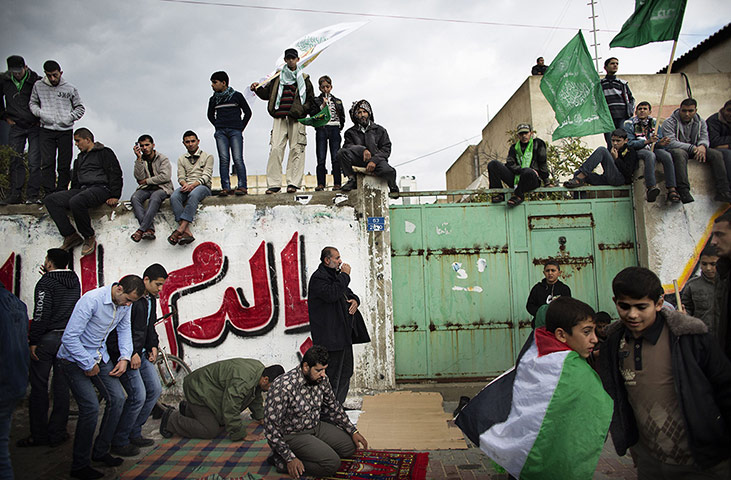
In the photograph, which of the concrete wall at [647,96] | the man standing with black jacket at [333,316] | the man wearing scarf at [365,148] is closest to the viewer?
the man standing with black jacket at [333,316]

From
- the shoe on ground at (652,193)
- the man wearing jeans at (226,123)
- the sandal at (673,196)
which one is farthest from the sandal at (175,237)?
the sandal at (673,196)

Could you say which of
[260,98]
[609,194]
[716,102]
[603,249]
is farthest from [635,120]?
[716,102]

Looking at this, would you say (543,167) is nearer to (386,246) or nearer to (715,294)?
(386,246)

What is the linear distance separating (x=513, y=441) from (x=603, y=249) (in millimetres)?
4659

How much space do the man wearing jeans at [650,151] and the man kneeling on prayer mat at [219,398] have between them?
5.45m

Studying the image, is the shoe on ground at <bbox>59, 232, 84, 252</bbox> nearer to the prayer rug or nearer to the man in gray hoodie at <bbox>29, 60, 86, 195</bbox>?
the man in gray hoodie at <bbox>29, 60, 86, 195</bbox>

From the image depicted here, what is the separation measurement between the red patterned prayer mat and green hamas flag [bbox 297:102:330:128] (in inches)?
187

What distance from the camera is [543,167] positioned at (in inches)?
272

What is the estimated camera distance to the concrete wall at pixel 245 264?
20.9ft

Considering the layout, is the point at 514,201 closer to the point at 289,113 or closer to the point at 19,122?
the point at 289,113

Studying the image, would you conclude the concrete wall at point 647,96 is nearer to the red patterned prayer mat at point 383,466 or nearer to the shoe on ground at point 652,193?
the shoe on ground at point 652,193

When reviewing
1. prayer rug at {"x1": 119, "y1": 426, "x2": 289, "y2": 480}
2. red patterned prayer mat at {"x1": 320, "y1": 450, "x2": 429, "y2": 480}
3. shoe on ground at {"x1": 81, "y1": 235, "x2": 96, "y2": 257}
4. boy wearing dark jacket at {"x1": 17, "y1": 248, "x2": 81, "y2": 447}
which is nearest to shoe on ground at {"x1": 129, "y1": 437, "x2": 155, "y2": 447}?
prayer rug at {"x1": 119, "y1": 426, "x2": 289, "y2": 480}

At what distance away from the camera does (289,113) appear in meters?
7.20

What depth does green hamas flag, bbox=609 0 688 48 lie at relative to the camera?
255 inches
